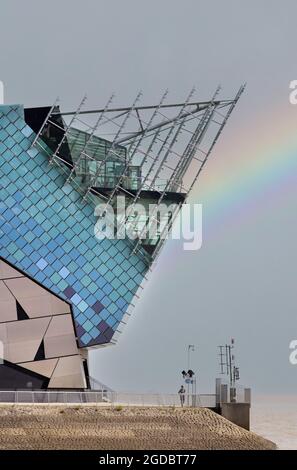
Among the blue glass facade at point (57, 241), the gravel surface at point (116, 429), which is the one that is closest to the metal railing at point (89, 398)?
the gravel surface at point (116, 429)

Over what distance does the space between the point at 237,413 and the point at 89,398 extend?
10348 mm

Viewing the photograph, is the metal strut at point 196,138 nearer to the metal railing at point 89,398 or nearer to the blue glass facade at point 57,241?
the blue glass facade at point 57,241

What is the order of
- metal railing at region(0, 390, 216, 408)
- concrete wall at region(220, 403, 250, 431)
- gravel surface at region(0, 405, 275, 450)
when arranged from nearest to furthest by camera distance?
gravel surface at region(0, 405, 275, 450)
metal railing at region(0, 390, 216, 408)
concrete wall at region(220, 403, 250, 431)

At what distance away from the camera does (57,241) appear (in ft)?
344

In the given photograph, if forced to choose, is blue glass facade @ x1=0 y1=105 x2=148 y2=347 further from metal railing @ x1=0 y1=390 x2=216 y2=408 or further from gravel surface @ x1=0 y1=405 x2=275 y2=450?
gravel surface @ x1=0 y1=405 x2=275 y2=450

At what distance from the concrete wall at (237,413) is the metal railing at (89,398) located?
3.17 meters

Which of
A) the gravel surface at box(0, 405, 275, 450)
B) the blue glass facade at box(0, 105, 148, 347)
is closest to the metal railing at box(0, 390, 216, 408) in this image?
the gravel surface at box(0, 405, 275, 450)

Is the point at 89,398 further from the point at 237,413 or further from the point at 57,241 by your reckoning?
the point at 57,241

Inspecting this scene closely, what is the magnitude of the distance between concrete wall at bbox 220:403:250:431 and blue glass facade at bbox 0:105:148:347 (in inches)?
501

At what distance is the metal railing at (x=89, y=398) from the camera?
89875 mm

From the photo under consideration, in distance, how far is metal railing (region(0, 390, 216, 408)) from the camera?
8988 centimetres

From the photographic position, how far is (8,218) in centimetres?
10375

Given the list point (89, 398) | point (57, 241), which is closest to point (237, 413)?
point (89, 398)
